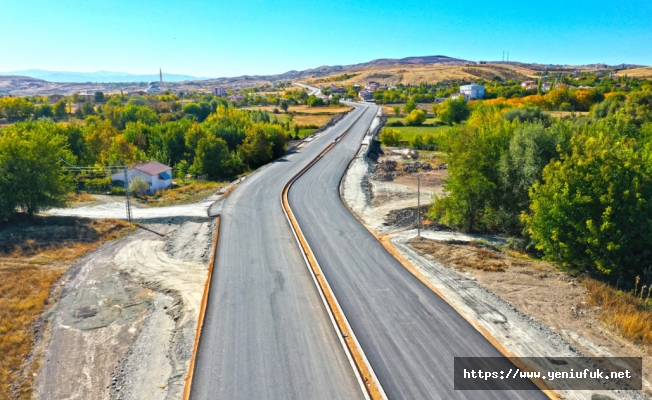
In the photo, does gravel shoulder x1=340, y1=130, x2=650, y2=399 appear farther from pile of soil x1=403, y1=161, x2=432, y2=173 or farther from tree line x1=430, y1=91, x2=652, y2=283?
pile of soil x1=403, y1=161, x2=432, y2=173

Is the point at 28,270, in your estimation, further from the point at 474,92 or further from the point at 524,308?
the point at 474,92

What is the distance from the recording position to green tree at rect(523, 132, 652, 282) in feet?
68.2

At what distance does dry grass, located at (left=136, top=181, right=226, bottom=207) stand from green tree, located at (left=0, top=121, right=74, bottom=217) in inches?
345

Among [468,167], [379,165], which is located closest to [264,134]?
[379,165]

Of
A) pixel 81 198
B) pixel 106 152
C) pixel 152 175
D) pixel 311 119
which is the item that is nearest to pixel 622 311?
pixel 152 175

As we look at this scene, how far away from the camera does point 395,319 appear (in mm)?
17594

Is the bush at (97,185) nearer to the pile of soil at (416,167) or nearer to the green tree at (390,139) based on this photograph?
the pile of soil at (416,167)

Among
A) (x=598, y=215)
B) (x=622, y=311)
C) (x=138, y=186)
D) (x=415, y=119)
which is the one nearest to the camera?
(x=622, y=311)

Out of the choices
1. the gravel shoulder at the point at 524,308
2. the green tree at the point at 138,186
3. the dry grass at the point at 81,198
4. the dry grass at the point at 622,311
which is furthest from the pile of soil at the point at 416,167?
the dry grass at the point at 81,198

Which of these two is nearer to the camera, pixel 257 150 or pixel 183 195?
pixel 183 195

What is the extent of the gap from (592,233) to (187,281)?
2072 centimetres

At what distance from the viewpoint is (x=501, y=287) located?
20.7m

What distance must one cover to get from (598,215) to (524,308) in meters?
7.14

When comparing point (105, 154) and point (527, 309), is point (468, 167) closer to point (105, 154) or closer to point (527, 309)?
point (527, 309)
